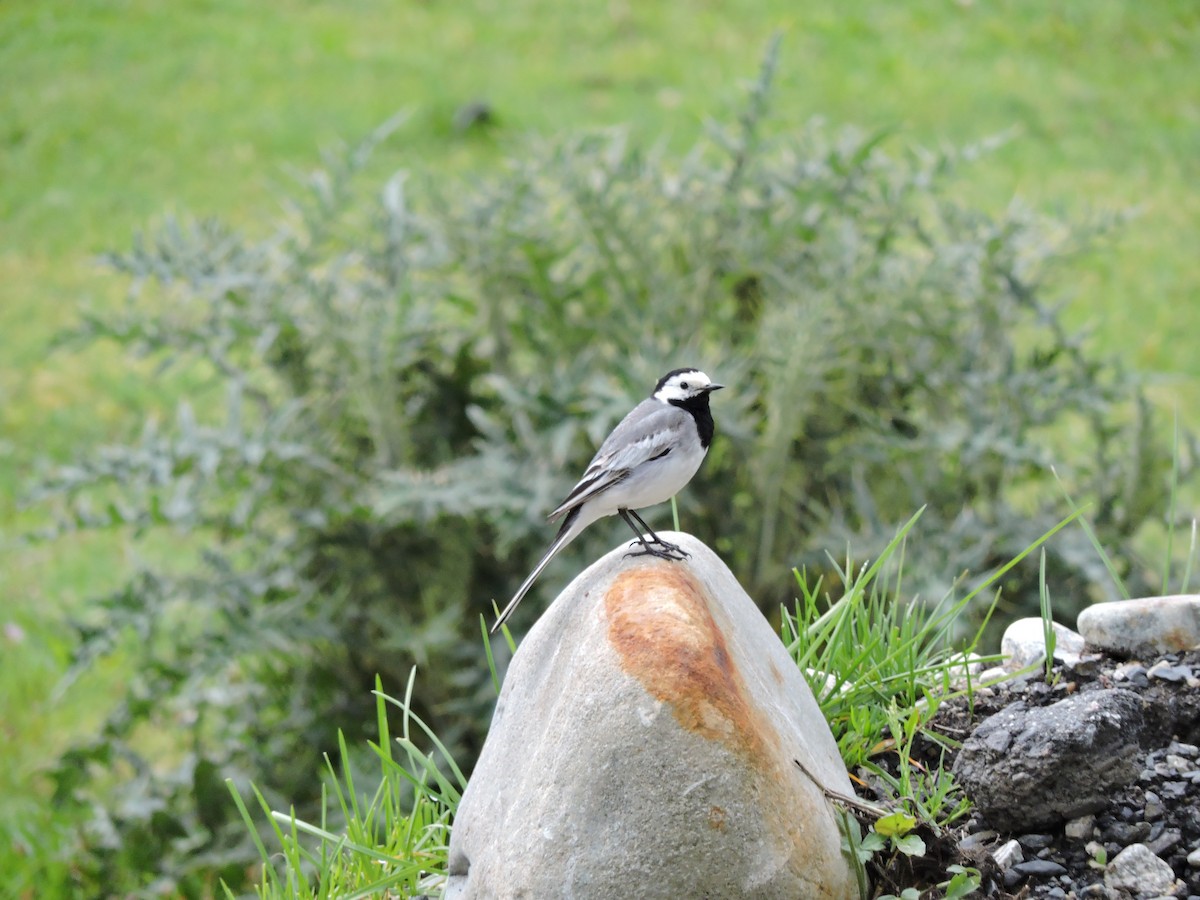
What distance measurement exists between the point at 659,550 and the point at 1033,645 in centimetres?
100

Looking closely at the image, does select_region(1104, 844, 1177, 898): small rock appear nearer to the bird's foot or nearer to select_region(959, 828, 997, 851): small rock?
select_region(959, 828, 997, 851): small rock

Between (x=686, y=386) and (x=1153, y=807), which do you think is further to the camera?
(x=686, y=386)

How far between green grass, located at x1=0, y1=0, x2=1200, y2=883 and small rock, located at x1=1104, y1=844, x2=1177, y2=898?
651 centimetres

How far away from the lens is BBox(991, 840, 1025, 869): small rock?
255 centimetres

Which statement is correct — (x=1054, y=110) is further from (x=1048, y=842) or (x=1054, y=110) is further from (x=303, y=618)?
(x=1048, y=842)

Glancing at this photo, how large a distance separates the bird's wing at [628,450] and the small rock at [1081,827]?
1159 mm

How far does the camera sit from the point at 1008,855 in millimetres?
2555

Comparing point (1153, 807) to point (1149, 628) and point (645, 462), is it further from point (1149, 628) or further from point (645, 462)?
point (645, 462)

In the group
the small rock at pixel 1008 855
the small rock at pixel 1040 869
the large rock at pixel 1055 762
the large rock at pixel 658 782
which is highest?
the large rock at pixel 658 782

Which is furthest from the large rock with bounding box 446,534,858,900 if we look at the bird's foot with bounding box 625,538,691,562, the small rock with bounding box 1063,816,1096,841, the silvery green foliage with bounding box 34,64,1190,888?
the silvery green foliage with bounding box 34,64,1190,888

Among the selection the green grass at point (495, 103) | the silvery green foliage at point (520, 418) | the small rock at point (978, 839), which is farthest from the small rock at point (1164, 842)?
the green grass at point (495, 103)

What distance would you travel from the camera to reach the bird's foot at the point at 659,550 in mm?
2855

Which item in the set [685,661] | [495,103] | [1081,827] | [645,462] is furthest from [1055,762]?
[495,103]

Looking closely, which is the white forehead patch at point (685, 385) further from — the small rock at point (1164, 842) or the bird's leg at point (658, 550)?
the small rock at point (1164, 842)
